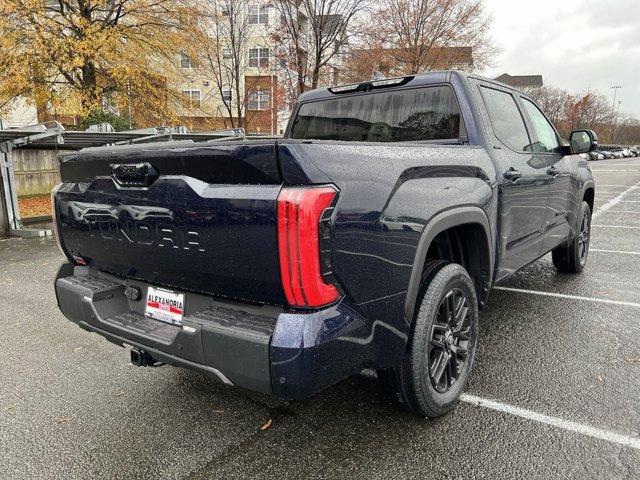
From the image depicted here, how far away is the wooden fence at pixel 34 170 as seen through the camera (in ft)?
48.0

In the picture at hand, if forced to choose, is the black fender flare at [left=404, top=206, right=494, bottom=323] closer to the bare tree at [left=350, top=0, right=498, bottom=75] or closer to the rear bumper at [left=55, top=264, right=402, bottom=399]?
the rear bumper at [left=55, top=264, right=402, bottom=399]

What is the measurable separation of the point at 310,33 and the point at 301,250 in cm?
1619

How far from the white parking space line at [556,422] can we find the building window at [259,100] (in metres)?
20.9

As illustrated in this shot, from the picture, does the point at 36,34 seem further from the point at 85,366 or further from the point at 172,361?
the point at 172,361

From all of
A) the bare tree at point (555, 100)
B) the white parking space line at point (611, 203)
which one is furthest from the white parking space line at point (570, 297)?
the bare tree at point (555, 100)

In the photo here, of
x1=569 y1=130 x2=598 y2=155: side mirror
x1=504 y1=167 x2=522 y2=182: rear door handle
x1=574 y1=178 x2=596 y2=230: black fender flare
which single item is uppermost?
x1=569 y1=130 x2=598 y2=155: side mirror

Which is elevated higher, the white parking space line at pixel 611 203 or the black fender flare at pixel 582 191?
the black fender flare at pixel 582 191

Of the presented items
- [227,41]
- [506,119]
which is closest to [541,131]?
[506,119]

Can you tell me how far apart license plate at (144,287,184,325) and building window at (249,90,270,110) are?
2078 centimetres

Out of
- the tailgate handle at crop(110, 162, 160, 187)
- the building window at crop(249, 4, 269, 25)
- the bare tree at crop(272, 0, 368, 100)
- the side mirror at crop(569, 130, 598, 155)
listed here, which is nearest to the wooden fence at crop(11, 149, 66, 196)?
the bare tree at crop(272, 0, 368, 100)

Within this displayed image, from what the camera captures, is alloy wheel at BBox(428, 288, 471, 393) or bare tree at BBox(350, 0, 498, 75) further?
bare tree at BBox(350, 0, 498, 75)

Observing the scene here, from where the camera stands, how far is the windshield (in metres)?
3.41

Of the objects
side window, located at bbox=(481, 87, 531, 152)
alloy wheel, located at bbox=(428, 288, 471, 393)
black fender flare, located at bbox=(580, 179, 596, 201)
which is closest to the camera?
alloy wheel, located at bbox=(428, 288, 471, 393)

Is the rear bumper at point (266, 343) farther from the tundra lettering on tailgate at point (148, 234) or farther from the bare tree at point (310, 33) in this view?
the bare tree at point (310, 33)
